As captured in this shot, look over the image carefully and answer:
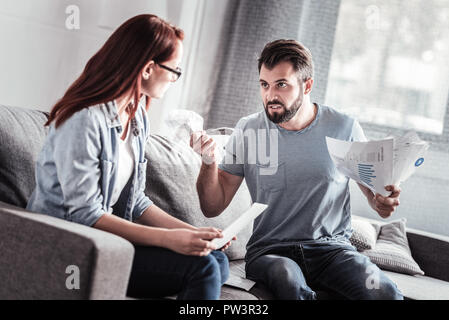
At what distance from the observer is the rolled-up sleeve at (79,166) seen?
3.98 ft

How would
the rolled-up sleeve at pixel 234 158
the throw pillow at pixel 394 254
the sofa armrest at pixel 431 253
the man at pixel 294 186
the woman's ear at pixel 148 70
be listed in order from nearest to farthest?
1. the woman's ear at pixel 148 70
2. the man at pixel 294 186
3. the rolled-up sleeve at pixel 234 158
4. the throw pillow at pixel 394 254
5. the sofa armrest at pixel 431 253

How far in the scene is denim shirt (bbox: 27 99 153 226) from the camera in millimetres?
1218

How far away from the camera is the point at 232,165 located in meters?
1.82

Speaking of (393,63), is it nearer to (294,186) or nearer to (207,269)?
(294,186)

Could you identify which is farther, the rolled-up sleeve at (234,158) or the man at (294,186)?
the rolled-up sleeve at (234,158)

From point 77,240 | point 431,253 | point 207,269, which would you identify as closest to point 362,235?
point 431,253

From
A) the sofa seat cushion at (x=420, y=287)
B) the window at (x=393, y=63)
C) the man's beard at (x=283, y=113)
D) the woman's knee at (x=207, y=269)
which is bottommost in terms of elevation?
the sofa seat cushion at (x=420, y=287)

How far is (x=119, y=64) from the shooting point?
132cm

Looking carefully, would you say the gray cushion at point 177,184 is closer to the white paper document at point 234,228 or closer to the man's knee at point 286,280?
the man's knee at point 286,280

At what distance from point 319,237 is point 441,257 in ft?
2.88

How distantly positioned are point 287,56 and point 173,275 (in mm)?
895

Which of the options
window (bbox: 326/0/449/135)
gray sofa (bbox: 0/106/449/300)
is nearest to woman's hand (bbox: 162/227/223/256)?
gray sofa (bbox: 0/106/449/300)

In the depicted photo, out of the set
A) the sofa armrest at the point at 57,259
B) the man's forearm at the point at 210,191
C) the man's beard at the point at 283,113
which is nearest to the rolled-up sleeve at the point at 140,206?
the man's forearm at the point at 210,191
